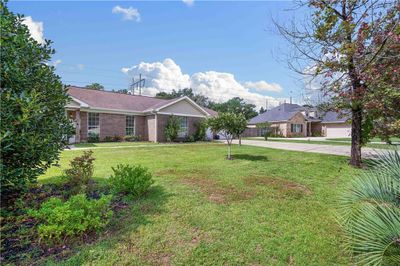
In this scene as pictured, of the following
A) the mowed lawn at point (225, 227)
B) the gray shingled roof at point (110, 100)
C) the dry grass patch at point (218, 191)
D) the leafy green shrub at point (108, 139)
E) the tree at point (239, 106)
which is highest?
the tree at point (239, 106)

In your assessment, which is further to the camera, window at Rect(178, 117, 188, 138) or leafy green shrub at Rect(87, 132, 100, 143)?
window at Rect(178, 117, 188, 138)

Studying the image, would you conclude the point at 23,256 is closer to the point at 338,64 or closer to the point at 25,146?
the point at 25,146

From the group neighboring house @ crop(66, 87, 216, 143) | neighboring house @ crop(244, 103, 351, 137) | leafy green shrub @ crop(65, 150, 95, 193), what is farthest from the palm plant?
neighboring house @ crop(244, 103, 351, 137)

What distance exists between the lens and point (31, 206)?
3701mm

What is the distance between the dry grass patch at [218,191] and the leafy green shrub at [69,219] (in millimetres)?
2461

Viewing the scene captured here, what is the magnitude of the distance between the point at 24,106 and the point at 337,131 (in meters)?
41.0

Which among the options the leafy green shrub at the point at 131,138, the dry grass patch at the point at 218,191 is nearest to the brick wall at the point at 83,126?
the leafy green shrub at the point at 131,138

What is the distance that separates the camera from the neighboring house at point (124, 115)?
1736 centimetres

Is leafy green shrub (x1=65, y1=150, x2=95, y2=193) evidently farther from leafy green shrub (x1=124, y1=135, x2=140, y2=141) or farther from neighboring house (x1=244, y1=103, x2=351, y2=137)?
neighboring house (x1=244, y1=103, x2=351, y2=137)

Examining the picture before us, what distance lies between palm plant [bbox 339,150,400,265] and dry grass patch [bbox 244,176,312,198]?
230 cm

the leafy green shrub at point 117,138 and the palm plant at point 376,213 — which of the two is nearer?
the palm plant at point 376,213

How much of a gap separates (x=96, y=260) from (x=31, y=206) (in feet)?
6.85

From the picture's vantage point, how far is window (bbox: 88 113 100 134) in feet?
58.5

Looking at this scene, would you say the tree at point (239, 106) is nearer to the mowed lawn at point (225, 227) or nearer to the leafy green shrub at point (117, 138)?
the leafy green shrub at point (117, 138)
